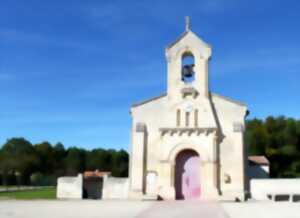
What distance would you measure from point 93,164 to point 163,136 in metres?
63.7

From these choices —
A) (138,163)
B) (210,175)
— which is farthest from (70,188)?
(210,175)

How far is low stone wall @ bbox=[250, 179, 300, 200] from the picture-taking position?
25922 mm

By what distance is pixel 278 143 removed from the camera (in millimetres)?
54469

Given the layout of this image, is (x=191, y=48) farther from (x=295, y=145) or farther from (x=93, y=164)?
(x=93, y=164)

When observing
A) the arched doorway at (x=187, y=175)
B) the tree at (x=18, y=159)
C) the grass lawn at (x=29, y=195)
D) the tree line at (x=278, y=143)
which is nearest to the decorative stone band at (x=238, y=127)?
the arched doorway at (x=187, y=175)

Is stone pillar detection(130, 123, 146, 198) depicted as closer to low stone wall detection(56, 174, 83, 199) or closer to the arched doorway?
the arched doorway

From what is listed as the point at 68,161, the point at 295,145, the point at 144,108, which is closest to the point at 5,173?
the point at 68,161

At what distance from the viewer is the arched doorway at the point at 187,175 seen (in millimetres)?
26078

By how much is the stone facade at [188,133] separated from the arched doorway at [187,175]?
0.40m

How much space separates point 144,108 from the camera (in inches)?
1085

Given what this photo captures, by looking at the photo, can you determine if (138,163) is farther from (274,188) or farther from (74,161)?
(74,161)

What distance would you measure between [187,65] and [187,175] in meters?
7.19

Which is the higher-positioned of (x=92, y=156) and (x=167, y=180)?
(x=92, y=156)

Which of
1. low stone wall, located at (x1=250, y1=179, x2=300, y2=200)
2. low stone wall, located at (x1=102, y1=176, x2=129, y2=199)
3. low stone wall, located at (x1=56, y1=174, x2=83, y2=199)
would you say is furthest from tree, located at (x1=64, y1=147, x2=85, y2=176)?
low stone wall, located at (x1=250, y1=179, x2=300, y2=200)
